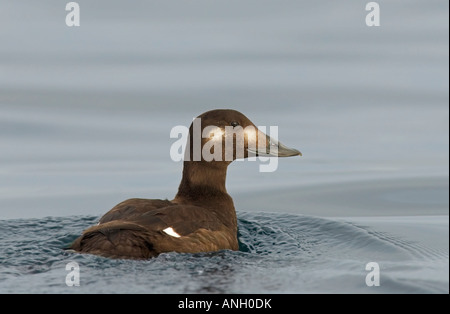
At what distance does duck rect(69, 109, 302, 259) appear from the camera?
6.91 metres

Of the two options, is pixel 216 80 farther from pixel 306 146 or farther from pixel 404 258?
pixel 404 258

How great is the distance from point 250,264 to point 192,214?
25.3 inches

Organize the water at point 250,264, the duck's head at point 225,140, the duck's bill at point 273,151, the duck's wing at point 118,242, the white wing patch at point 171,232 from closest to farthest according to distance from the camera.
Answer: the water at point 250,264, the duck's wing at point 118,242, the white wing patch at point 171,232, the duck's head at point 225,140, the duck's bill at point 273,151

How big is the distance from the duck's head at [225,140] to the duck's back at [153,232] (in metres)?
0.63

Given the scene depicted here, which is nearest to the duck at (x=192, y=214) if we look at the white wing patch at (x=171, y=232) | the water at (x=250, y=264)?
the white wing patch at (x=171, y=232)

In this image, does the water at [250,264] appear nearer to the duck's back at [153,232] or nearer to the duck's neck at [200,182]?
the duck's back at [153,232]

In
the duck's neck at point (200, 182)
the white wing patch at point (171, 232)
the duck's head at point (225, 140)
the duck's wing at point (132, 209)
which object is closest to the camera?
the white wing patch at point (171, 232)

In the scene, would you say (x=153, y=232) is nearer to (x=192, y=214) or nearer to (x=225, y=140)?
(x=192, y=214)

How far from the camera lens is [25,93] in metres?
12.4

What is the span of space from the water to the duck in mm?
104

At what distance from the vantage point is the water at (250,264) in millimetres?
6445

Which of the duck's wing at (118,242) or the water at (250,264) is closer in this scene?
the water at (250,264)

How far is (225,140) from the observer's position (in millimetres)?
8188

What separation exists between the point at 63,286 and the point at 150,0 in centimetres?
876
